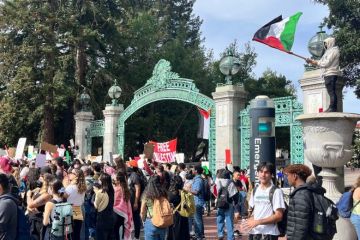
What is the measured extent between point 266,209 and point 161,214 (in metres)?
1.83

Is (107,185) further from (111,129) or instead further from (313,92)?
(111,129)

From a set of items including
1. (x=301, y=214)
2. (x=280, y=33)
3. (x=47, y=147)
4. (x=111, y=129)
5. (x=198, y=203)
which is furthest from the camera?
(x=111, y=129)

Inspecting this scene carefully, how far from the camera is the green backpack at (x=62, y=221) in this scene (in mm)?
7043

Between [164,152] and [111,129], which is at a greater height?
[111,129]

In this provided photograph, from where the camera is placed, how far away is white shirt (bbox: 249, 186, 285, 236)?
5875mm

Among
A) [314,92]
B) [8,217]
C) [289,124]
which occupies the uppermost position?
[314,92]

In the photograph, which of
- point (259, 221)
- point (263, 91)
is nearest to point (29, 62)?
point (263, 91)

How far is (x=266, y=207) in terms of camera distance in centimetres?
596

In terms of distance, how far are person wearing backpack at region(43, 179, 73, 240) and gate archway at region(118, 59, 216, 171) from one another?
998 cm

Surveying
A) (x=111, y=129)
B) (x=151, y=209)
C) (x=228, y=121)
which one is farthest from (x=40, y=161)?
(x=111, y=129)

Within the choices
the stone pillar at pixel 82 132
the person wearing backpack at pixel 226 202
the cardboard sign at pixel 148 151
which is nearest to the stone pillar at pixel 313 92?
the person wearing backpack at pixel 226 202

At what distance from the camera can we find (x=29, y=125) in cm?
2969

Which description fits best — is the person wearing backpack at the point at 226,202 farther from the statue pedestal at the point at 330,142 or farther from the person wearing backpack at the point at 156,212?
the person wearing backpack at the point at 156,212

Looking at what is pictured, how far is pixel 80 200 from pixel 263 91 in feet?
104
